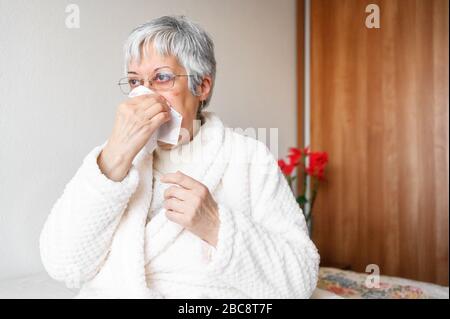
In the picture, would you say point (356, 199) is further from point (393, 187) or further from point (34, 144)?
point (34, 144)

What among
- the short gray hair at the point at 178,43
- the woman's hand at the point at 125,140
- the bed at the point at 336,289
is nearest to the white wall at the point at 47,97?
the bed at the point at 336,289

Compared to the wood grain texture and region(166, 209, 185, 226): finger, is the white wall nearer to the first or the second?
region(166, 209, 185, 226): finger

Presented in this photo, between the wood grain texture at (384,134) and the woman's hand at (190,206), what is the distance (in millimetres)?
1559

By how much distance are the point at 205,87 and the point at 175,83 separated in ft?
0.37

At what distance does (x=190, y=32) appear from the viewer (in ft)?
3.16

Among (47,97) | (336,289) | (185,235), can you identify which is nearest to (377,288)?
(336,289)

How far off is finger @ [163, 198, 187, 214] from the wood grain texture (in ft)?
5.26

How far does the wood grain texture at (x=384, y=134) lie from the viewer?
2018mm

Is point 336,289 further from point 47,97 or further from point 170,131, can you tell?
point 47,97

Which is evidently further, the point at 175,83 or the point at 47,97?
the point at 47,97

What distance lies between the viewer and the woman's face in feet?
3.04

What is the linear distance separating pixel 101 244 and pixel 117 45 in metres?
0.76

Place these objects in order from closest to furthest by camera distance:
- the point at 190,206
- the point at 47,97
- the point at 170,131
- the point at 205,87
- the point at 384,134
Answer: the point at 190,206
the point at 170,131
the point at 205,87
the point at 47,97
the point at 384,134

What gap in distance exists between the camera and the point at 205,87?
1040 millimetres
